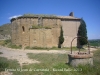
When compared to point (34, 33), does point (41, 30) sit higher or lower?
higher

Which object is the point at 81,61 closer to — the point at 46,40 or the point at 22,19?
the point at 46,40

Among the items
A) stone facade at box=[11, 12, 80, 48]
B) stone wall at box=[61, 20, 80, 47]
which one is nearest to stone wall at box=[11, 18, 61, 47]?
stone facade at box=[11, 12, 80, 48]

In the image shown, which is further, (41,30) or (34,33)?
(34,33)

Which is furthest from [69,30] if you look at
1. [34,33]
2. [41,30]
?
[34,33]

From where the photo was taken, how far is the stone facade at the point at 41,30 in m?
24.3

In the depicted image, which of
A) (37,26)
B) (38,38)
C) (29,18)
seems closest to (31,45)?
(38,38)

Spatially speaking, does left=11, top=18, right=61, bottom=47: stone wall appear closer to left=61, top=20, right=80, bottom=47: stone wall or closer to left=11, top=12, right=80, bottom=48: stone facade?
left=11, top=12, right=80, bottom=48: stone facade

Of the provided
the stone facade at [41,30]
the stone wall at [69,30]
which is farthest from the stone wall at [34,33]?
the stone wall at [69,30]

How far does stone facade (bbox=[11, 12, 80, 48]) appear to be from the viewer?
956 inches

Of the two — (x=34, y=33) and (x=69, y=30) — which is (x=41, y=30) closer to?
(x=34, y=33)

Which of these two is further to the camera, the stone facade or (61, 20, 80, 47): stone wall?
(61, 20, 80, 47): stone wall

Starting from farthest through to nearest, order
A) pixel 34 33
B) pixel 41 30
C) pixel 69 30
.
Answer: pixel 69 30
pixel 34 33
pixel 41 30

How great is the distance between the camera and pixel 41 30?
2422 centimetres

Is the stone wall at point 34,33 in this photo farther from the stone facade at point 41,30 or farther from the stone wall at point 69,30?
the stone wall at point 69,30
